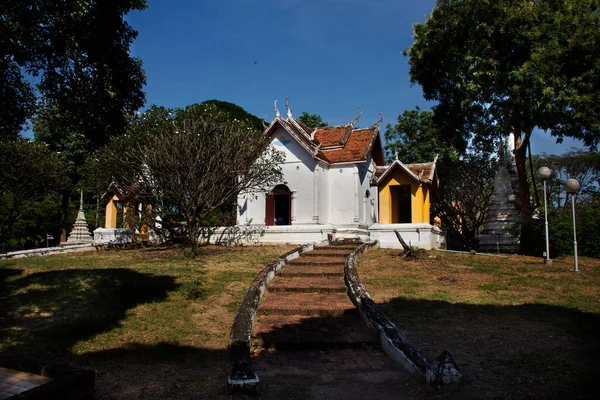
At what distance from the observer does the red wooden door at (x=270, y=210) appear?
22.0 metres

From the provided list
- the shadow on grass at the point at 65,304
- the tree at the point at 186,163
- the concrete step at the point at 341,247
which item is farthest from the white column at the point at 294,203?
the shadow on grass at the point at 65,304

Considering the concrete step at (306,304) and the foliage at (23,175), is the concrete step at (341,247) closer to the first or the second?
the concrete step at (306,304)

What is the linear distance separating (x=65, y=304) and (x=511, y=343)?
8.21 metres

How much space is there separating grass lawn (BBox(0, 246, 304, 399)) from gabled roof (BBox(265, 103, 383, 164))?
1041 centimetres

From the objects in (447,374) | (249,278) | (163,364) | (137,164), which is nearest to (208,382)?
(163,364)

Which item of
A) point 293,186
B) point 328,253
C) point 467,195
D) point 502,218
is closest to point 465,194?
point 467,195

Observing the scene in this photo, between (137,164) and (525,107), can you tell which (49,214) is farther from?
(525,107)

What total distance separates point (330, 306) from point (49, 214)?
33.7 meters

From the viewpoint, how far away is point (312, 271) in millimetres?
13500

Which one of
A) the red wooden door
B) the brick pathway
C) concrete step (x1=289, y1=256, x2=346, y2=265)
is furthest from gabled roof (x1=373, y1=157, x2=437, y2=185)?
the brick pathway

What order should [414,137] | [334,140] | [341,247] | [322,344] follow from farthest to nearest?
[414,137] < [334,140] < [341,247] < [322,344]

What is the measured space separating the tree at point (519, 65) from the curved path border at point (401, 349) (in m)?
9.70

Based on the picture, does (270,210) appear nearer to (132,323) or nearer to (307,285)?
(307,285)

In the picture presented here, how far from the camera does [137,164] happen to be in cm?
1816
